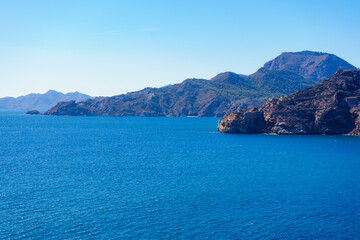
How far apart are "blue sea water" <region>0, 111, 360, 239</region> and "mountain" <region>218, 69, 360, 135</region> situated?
1711 inches

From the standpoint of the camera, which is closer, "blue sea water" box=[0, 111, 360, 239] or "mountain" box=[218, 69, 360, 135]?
"blue sea water" box=[0, 111, 360, 239]

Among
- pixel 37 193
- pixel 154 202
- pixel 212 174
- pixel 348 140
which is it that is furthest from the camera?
pixel 348 140

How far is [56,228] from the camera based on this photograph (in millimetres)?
37625

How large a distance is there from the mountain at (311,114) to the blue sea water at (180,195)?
43467 millimetres

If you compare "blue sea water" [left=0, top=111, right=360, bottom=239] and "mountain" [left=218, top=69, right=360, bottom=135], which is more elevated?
"mountain" [left=218, top=69, right=360, bottom=135]

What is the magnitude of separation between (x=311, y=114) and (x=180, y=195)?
101 metres

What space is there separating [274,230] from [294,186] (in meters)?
20.5

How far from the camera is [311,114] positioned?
13400 cm

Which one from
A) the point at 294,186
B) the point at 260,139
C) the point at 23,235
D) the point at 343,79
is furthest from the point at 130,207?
the point at 343,79

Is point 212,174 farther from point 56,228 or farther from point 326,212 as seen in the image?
point 56,228

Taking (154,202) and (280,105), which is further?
(280,105)

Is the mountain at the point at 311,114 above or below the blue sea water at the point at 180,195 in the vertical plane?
above

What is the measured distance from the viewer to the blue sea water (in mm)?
37875

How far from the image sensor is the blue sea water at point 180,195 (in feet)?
124
